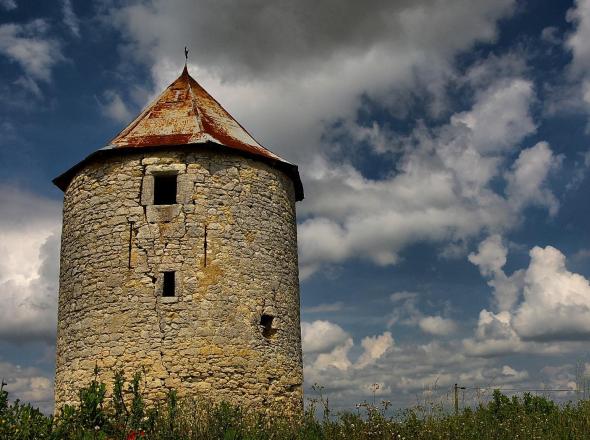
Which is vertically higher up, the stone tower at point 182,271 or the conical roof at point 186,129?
the conical roof at point 186,129

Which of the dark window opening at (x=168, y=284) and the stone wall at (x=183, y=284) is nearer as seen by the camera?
the stone wall at (x=183, y=284)

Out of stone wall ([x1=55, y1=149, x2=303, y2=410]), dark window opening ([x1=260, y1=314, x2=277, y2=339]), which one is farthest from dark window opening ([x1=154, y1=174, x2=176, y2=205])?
dark window opening ([x1=260, y1=314, x2=277, y2=339])

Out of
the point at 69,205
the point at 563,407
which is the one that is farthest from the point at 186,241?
the point at 563,407

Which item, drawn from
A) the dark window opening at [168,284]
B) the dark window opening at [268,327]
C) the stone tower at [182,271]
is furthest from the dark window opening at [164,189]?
the dark window opening at [268,327]

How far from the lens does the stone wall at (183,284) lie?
11.9 m

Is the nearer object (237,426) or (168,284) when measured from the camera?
(237,426)

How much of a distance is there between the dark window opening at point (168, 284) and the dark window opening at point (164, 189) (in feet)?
5.42

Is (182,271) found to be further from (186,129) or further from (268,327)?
(186,129)

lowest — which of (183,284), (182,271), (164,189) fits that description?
(183,284)

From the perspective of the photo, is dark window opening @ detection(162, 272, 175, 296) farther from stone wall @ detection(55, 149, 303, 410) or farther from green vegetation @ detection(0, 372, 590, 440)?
green vegetation @ detection(0, 372, 590, 440)

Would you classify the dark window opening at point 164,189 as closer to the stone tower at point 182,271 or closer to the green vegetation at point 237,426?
the stone tower at point 182,271

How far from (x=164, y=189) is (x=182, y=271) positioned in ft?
8.00

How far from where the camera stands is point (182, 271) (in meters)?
12.2

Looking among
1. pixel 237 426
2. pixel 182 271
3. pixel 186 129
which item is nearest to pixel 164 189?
pixel 186 129
